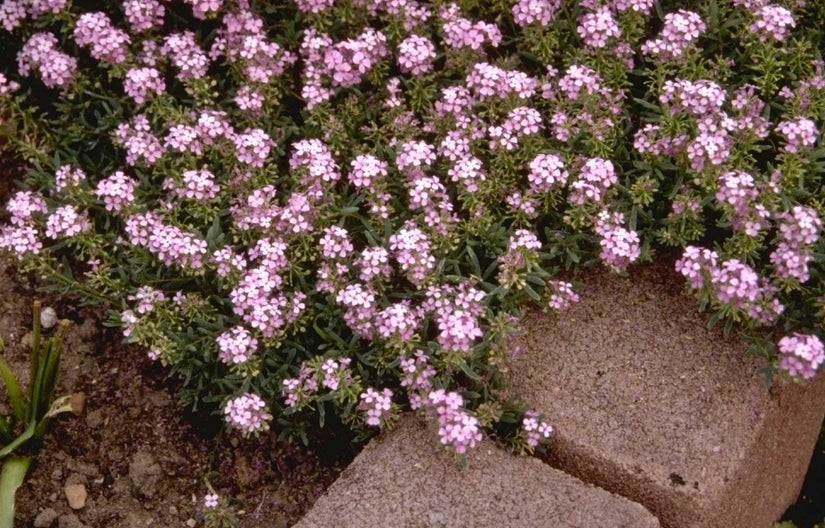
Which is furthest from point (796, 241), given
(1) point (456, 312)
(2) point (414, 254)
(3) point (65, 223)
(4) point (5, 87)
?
(4) point (5, 87)

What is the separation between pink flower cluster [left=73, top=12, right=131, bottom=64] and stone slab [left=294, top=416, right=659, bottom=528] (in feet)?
6.70

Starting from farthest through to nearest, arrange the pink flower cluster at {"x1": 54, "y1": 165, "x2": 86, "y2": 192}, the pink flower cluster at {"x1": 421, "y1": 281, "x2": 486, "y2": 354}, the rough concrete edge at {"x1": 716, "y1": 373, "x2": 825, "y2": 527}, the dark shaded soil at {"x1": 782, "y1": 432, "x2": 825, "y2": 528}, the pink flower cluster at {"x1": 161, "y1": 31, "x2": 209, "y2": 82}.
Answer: the dark shaded soil at {"x1": 782, "y1": 432, "x2": 825, "y2": 528} → the pink flower cluster at {"x1": 161, "y1": 31, "x2": 209, "y2": 82} → the pink flower cluster at {"x1": 54, "y1": 165, "x2": 86, "y2": 192} → the rough concrete edge at {"x1": 716, "y1": 373, "x2": 825, "y2": 527} → the pink flower cluster at {"x1": 421, "y1": 281, "x2": 486, "y2": 354}

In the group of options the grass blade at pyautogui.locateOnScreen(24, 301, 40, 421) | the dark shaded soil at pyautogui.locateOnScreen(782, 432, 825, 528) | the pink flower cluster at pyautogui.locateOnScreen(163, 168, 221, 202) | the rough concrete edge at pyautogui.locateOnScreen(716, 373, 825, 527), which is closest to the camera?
the rough concrete edge at pyautogui.locateOnScreen(716, 373, 825, 527)

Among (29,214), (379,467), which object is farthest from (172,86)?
(379,467)

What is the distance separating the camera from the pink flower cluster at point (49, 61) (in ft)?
14.6

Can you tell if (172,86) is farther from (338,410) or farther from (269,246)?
(338,410)

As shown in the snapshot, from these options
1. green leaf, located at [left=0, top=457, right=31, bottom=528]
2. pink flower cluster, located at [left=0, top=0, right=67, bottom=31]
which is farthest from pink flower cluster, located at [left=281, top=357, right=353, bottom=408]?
pink flower cluster, located at [left=0, top=0, right=67, bottom=31]

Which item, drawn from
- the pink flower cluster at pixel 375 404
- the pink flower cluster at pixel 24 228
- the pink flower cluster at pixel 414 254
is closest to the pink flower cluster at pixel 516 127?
the pink flower cluster at pixel 414 254

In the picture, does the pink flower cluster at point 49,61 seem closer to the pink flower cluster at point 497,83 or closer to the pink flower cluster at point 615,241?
the pink flower cluster at point 497,83

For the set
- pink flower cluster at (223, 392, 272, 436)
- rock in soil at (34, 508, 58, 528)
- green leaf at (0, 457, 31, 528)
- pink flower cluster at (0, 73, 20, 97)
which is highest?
pink flower cluster at (0, 73, 20, 97)

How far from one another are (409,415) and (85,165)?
1.95 m

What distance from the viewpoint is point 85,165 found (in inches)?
183

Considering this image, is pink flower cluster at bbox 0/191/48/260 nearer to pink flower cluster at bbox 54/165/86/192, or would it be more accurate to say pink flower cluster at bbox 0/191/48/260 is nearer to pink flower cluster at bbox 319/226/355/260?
pink flower cluster at bbox 54/165/86/192

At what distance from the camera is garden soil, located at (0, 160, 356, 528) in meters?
4.17
